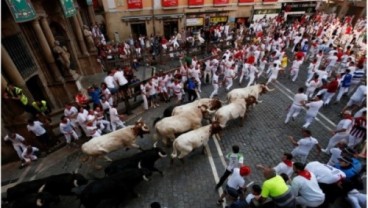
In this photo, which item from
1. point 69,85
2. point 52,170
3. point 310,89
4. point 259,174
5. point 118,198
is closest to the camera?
point 118,198

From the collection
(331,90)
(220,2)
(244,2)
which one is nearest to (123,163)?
(331,90)

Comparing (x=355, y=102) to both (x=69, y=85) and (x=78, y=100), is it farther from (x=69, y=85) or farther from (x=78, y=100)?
(x=69, y=85)

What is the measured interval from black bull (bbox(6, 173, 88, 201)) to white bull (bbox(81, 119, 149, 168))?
1.17 m

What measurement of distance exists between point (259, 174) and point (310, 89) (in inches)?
242

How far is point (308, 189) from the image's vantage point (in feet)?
17.6

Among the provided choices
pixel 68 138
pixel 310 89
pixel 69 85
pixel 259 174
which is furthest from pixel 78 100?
pixel 310 89

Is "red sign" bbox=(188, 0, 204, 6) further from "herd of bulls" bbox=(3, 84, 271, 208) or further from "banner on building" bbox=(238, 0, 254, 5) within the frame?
"herd of bulls" bbox=(3, 84, 271, 208)

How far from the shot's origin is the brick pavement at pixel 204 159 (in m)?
7.39

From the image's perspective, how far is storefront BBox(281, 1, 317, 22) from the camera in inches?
1099

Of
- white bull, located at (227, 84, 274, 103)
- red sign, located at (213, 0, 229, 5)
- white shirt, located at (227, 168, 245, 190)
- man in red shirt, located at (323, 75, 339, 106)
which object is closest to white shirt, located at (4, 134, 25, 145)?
white shirt, located at (227, 168, 245, 190)

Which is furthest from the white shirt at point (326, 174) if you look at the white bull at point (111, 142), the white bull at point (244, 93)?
the white bull at point (111, 142)

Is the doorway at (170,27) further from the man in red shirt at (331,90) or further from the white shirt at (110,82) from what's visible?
the man in red shirt at (331,90)

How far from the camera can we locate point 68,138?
9.77 m

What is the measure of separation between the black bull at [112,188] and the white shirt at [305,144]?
4.93 m
